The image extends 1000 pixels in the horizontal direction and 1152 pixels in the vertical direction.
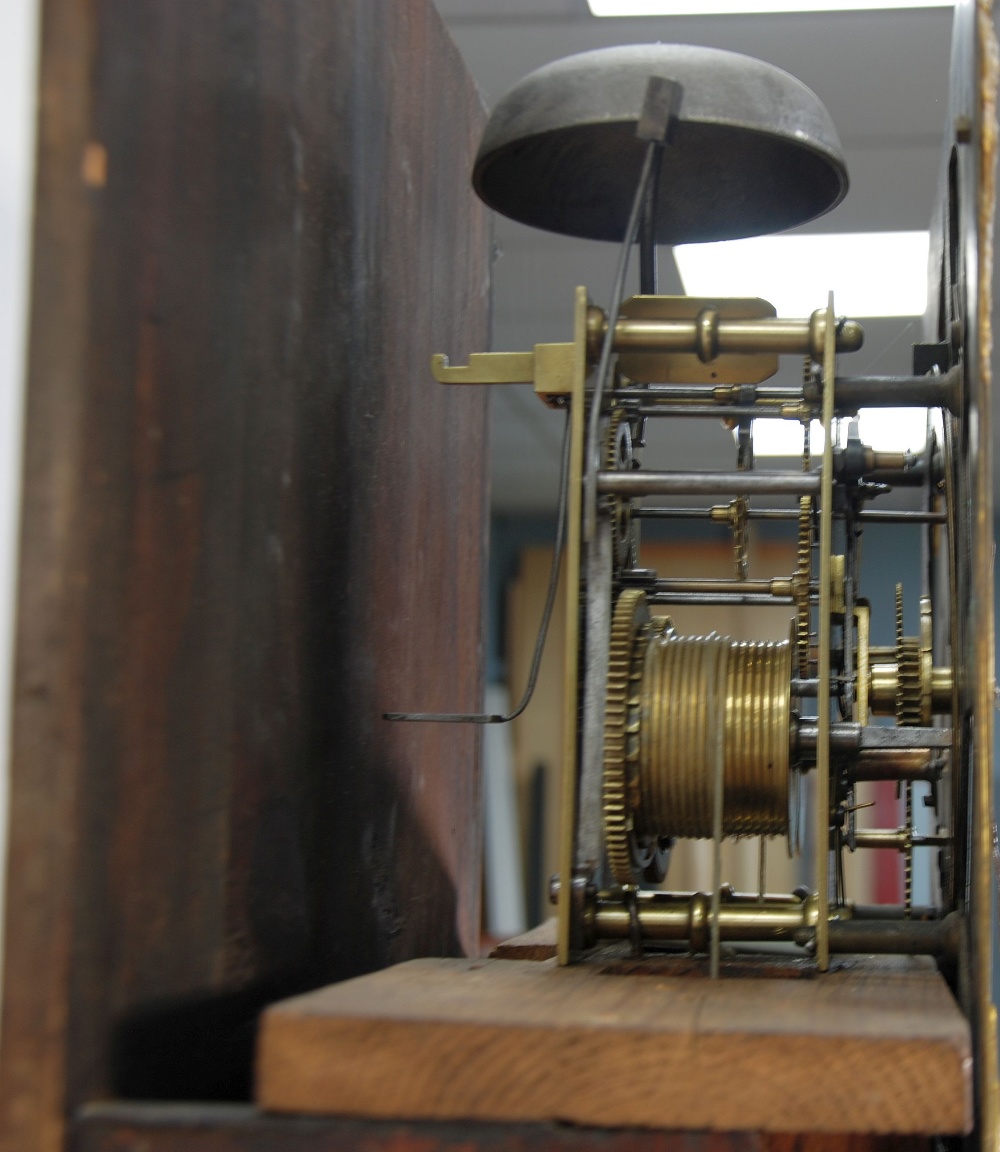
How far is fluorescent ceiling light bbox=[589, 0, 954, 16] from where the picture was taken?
83.4 inches

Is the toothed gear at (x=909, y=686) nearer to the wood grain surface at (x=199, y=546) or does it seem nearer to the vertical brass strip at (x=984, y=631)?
the vertical brass strip at (x=984, y=631)

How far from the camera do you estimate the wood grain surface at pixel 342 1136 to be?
2.76 feet

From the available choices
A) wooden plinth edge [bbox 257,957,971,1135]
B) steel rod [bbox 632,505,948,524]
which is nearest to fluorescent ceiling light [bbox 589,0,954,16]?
steel rod [bbox 632,505,948,524]

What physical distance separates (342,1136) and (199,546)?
364 mm

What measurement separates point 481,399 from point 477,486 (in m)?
0.10

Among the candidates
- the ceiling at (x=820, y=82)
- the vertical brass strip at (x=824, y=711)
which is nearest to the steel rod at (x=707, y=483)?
the vertical brass strip at (x=824, y=711)

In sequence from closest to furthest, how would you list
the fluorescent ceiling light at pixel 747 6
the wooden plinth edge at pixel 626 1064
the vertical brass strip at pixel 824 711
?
1. the wooden plinth edge at pixel 626 1064
2. the vertical brass strip at pixel 824 711
3. the fluorescent ceiling light at pixel 747 6

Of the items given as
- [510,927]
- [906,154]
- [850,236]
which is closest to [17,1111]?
[906,154]

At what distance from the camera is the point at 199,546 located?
97 centimetres

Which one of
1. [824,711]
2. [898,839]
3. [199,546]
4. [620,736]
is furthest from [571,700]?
[898,839]

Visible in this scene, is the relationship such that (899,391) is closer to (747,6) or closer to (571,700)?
(571,700)

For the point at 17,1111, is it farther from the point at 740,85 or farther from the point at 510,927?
the point at 510,927

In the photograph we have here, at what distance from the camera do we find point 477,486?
1738 millimetres

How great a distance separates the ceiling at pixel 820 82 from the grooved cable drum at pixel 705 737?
3.22 ft
